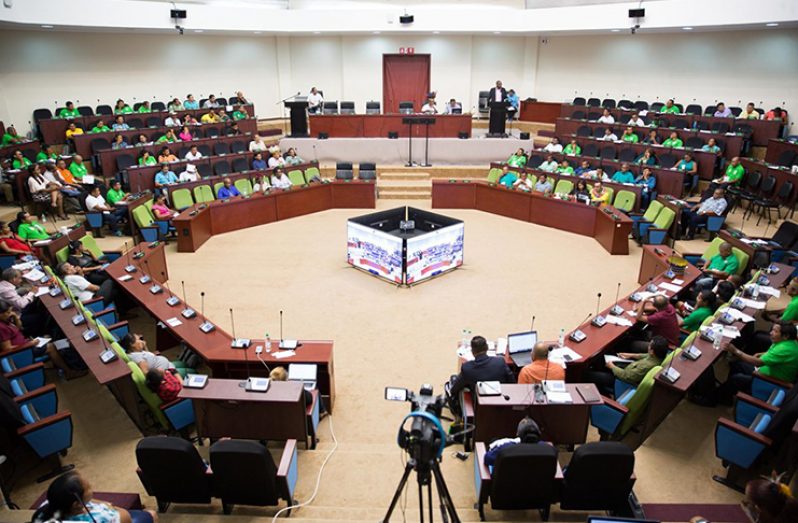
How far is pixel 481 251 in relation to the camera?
12.4 metres

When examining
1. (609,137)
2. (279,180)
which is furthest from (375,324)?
(609,137)

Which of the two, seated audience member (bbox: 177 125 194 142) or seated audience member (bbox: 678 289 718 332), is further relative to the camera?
seated audience member (bbox: 177 125 194 142)

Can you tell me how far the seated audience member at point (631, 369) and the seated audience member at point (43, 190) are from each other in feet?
40.3

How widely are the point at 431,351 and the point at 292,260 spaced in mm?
4632

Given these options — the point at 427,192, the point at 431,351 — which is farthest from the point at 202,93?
the point at 431,351

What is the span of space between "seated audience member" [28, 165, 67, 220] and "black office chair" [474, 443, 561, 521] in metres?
12.2

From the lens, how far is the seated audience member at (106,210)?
41.0 ft

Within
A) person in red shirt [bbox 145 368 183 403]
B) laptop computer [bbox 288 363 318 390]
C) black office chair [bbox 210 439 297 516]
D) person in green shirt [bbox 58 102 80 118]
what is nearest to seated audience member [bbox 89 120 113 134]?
Answer: person in green shirt [bbox 58 102 80 118]

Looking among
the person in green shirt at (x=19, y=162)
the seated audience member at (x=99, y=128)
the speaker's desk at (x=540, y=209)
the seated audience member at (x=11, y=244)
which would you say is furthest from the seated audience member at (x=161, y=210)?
the speaker's desk at (x=540, y=209)

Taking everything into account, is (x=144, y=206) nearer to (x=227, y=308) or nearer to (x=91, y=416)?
(x=227, y=308)

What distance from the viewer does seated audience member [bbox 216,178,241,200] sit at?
46.7 ft

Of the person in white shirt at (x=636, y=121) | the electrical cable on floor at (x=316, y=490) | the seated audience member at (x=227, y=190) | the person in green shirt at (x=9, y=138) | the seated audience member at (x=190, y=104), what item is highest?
the seated audience member at (x=190, y=104)

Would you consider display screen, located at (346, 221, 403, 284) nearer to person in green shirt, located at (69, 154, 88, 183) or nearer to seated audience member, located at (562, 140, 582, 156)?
person in green shirt, located at (69, 154, 88, 183)

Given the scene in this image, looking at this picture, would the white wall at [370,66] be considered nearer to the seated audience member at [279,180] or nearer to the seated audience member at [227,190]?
the seated audience member at [227,190]
